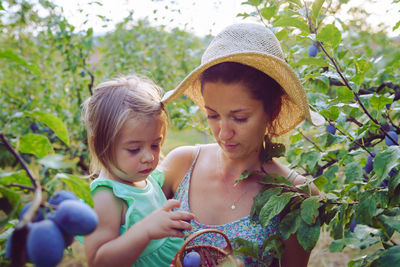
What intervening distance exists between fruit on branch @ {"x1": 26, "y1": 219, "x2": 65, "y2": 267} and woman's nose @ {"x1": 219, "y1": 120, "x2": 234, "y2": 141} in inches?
32.9

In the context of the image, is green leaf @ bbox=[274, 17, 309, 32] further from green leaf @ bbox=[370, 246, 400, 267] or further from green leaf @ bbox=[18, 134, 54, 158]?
green leaf @ bbox=[18, 134, 54, 158]

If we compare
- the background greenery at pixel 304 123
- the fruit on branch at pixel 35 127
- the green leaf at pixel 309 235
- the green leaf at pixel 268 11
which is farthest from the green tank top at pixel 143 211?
the fruit on branch at pixel 35 127

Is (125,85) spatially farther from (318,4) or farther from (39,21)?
(39,21)

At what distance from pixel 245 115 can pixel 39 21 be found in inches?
101

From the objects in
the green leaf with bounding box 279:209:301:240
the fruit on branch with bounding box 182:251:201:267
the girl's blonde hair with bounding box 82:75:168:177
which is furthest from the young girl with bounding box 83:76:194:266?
the green leaf with bounding box 279:209:301:240

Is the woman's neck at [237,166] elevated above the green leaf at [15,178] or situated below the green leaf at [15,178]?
below

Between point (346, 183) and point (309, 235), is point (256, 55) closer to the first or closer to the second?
point (346, 183)

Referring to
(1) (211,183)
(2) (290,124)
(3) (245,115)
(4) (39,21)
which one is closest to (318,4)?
(3) (245,115)

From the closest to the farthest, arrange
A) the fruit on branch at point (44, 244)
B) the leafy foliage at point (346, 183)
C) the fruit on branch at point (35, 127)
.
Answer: the fruit on branch at point (44, 244) → the leafy foliage at point (346, 183) → the fruit on branch at point (35, 127)

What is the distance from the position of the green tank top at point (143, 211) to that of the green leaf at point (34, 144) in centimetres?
66

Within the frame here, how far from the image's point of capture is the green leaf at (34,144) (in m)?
0.59

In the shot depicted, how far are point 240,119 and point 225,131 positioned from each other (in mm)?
78

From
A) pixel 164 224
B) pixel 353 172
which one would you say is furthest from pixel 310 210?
pixel 164 224

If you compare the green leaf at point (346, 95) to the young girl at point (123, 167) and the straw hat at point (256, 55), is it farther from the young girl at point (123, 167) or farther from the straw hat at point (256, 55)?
the young girl at point (123, 167)
